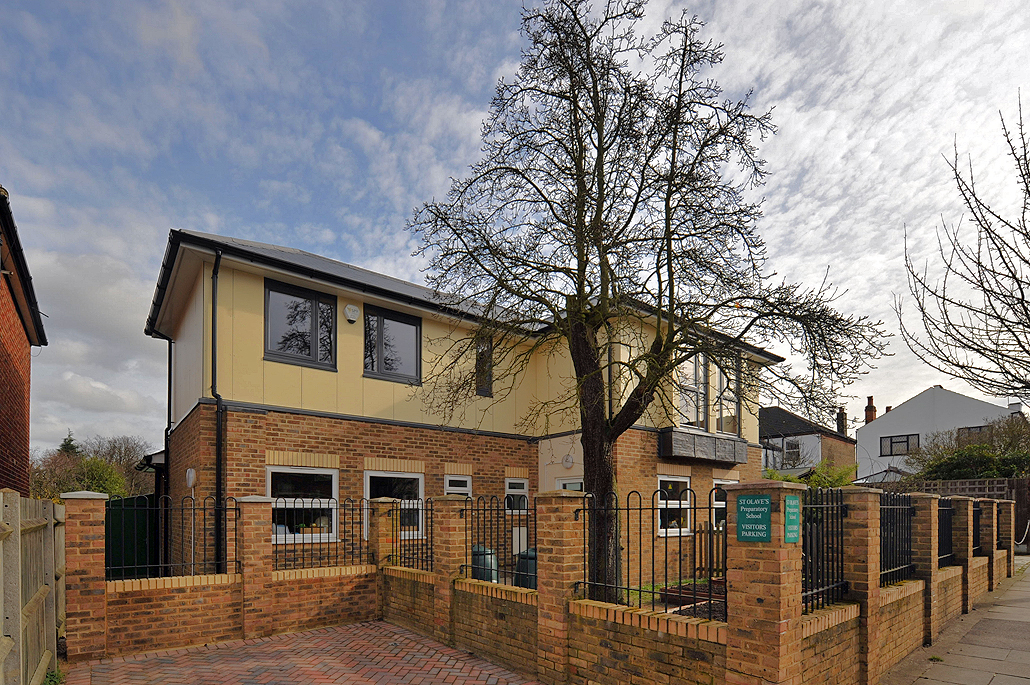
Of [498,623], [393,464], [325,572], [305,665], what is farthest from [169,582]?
[393,464]

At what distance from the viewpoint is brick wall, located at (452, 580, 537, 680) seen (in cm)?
700

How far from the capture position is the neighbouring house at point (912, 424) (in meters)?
38.6

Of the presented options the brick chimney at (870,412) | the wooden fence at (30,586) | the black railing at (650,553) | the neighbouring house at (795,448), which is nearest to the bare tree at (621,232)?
the black railing at (650,553)

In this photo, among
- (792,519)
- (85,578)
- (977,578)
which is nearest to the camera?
(792,519)

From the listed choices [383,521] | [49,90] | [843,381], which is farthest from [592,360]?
[49,90]

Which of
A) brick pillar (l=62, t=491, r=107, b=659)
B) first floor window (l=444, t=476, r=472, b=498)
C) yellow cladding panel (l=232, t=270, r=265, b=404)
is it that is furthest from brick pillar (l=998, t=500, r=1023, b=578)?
brick pillar (l=62, t=491, r=107, b=659)

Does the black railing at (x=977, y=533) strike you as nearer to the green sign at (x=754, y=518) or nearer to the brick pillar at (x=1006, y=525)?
the brick pillar at (x=1006, y=525)

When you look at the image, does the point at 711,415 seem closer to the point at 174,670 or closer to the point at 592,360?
the point at 592,360

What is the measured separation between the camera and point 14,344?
40.0 ft

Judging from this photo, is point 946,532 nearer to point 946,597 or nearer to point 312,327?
point 946,597

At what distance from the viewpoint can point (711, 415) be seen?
16.2m

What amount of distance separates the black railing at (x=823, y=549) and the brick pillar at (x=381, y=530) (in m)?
6.09

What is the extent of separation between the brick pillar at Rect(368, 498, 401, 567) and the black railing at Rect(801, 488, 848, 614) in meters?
6.09

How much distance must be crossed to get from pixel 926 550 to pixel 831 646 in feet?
11.7
